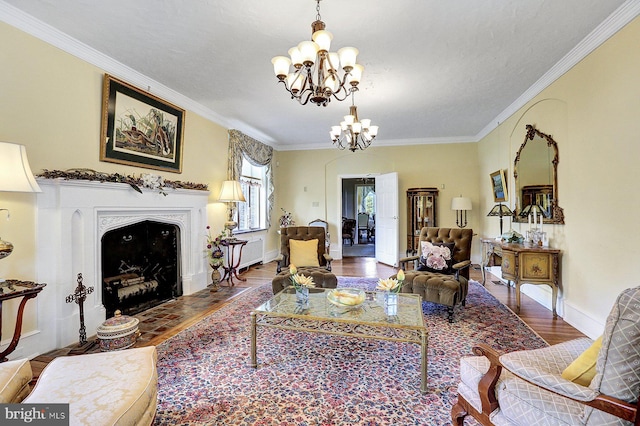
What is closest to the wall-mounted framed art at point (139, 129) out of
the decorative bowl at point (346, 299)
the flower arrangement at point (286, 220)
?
the decorative bowl at point (346, 299)

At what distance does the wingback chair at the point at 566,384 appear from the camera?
1053 millimetres

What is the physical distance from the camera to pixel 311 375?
2.22 meters

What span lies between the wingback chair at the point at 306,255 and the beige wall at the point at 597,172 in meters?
2.65

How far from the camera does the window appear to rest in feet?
20.3

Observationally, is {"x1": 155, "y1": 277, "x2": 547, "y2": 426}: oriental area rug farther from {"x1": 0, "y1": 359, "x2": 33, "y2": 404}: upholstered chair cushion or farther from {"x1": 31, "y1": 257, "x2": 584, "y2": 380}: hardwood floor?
{"x1": 0, "y1": 359, "x2": 33, "y2": 404}: upholstered chair cushion

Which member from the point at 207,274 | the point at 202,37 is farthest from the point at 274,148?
the point at 202,37

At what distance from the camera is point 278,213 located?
752cm

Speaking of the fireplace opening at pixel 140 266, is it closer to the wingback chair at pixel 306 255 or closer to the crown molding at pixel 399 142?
the wingback chair at pixel 306 255

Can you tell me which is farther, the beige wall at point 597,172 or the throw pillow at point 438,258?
the throw pillow at point 438,258

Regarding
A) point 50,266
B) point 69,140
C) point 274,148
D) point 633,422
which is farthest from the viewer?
point 274,148

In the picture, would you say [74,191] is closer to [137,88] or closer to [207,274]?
[137,88]

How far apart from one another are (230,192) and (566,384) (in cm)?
463

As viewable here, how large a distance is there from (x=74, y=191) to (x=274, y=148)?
5.03 meters

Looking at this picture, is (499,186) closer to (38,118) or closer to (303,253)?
(303,253)
